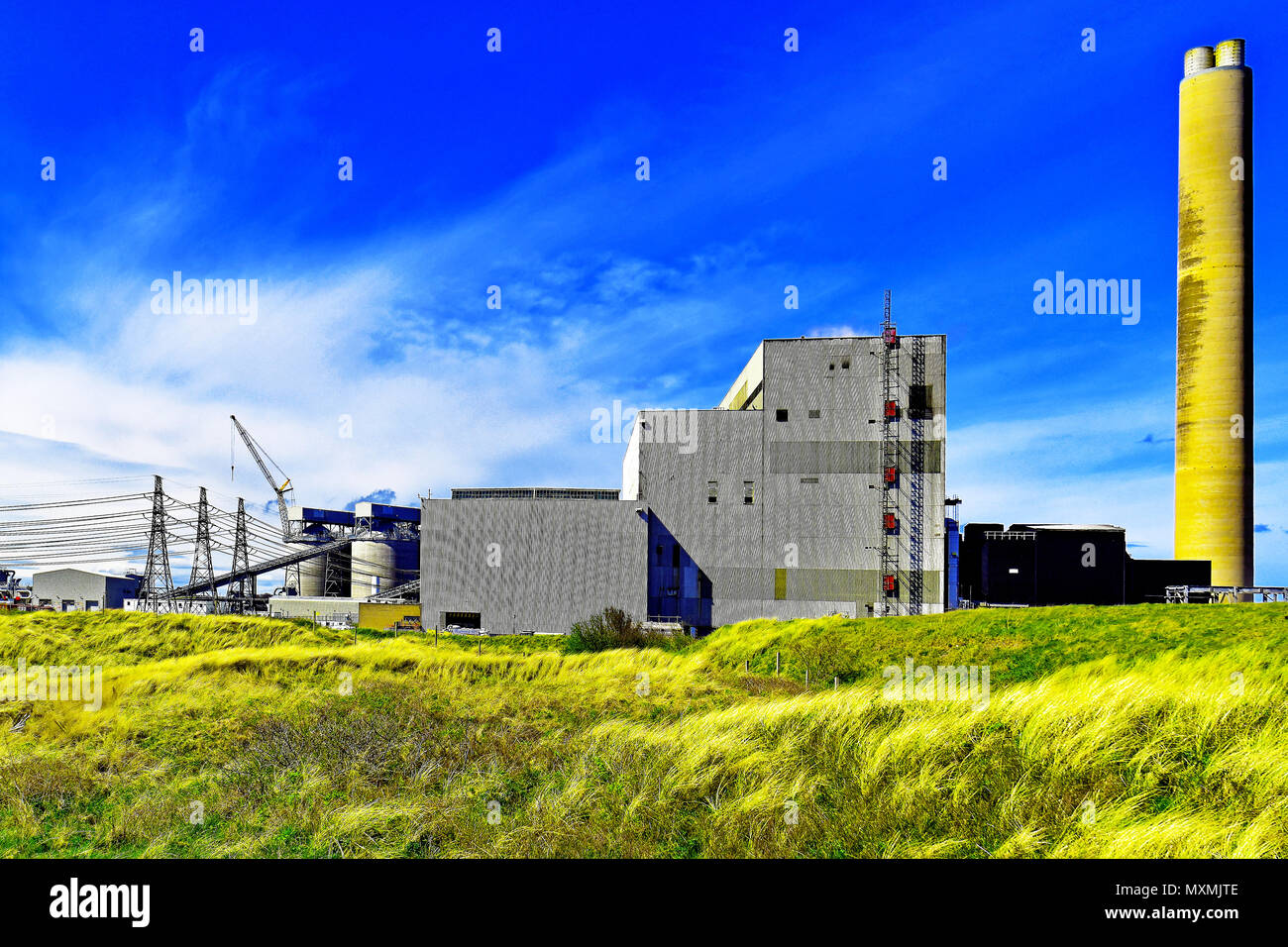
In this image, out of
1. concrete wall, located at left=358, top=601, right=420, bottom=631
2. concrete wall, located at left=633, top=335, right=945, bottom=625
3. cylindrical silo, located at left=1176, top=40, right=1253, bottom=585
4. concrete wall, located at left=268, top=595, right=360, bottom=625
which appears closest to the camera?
cylindrical silo, located at left=1176, top=40, right=1253, bottom=585

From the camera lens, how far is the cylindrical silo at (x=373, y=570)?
285 ft

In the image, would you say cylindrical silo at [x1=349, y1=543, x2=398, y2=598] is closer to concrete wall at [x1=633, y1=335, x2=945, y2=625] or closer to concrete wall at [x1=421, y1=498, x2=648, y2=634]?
concrete wall at [x1=421, y1=498, x2=648, y2=634]

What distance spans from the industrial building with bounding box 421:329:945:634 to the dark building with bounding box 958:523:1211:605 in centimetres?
687

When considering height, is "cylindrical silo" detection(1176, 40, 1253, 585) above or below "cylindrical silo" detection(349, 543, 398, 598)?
above

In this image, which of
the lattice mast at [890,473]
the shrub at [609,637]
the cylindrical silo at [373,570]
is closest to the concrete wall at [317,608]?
the cylindrical silo at [373,570]

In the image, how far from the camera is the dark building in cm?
4997

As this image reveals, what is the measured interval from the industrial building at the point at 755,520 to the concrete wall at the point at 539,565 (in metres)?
0.10

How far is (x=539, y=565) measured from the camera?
47.7 metres

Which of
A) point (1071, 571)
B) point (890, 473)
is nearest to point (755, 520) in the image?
point (890, 473)

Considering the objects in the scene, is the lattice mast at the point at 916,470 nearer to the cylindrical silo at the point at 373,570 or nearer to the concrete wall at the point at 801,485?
the concrete wall at the point at 801,485

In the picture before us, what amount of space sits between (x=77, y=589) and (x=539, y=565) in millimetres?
72327

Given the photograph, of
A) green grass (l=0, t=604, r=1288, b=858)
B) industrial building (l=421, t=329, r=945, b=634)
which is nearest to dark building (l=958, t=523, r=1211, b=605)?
industrial building (l=421, t=329, r=945, b=634)
